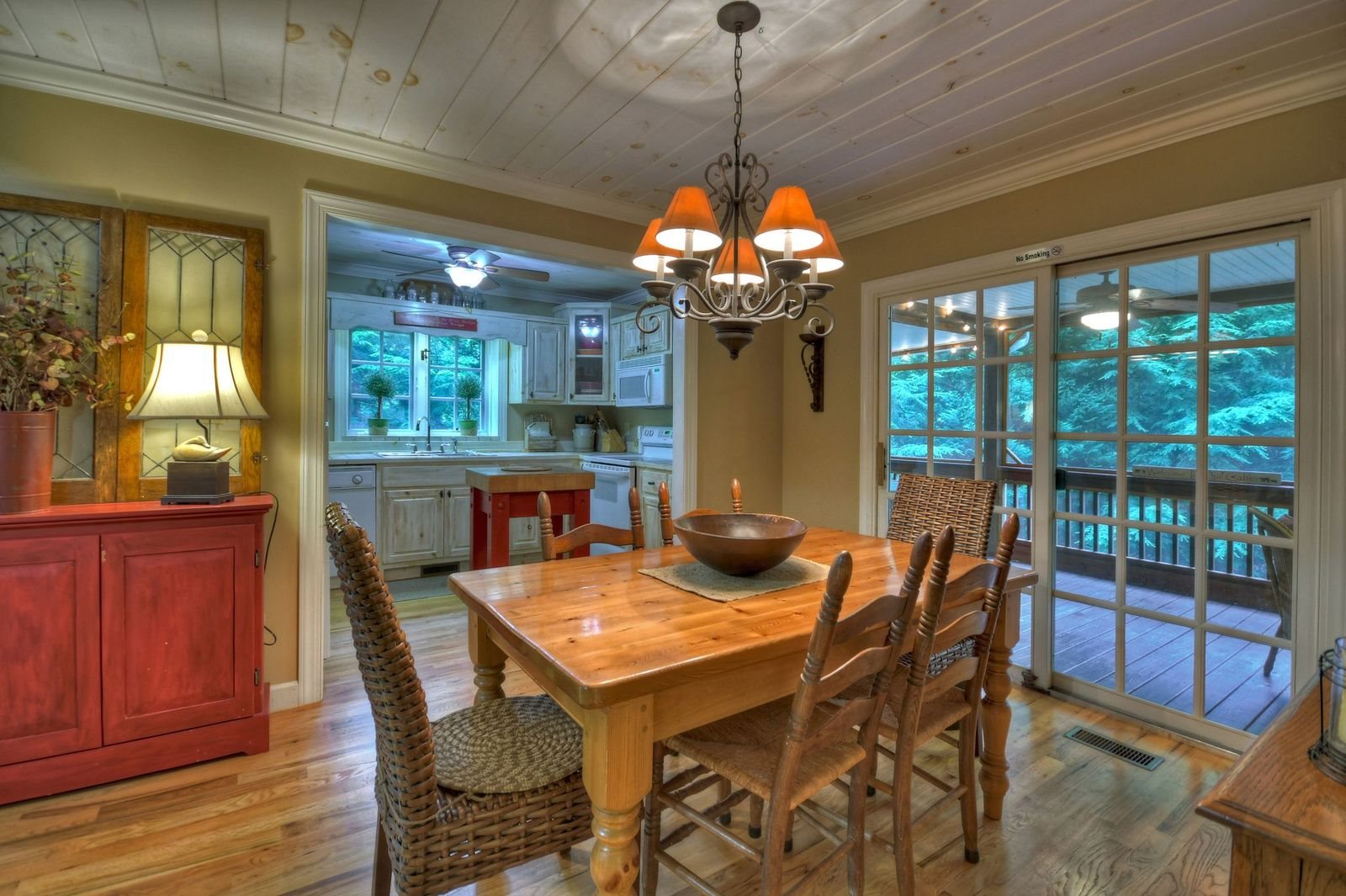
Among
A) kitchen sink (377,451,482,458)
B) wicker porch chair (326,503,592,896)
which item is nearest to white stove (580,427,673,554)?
kitchen sink (377,451,482,458)

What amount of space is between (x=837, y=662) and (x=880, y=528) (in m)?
2.09

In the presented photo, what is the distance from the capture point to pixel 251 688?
2.24 m

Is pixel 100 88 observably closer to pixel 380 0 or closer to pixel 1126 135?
pixel 380 0

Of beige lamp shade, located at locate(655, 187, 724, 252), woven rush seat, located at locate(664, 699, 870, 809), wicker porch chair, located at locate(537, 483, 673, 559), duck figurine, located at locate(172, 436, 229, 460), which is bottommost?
woven rush seat, located at locate(664, 699, 870, 809)

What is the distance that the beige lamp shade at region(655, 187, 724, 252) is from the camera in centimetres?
168

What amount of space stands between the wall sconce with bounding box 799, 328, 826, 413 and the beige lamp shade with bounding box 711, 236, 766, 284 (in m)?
1.88

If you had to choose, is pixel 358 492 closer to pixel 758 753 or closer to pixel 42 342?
pixel 42 342

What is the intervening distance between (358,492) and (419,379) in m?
1.33

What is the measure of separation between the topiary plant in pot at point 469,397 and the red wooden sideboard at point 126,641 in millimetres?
3316

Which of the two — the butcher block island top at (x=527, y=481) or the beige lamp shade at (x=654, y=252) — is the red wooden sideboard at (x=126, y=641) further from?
the beige lamp shade at (x=654, y=252)

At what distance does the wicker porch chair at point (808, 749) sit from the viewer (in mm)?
1175

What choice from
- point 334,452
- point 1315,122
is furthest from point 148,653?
point 1315,122

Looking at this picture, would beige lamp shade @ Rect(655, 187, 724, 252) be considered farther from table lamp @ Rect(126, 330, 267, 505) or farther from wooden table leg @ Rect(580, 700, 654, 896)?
table lamp @ Rect(126, 330, 267, 505)

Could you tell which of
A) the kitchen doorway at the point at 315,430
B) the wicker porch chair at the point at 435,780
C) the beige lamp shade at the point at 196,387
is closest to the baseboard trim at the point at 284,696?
the kitchen doorway at the point at 315,430
